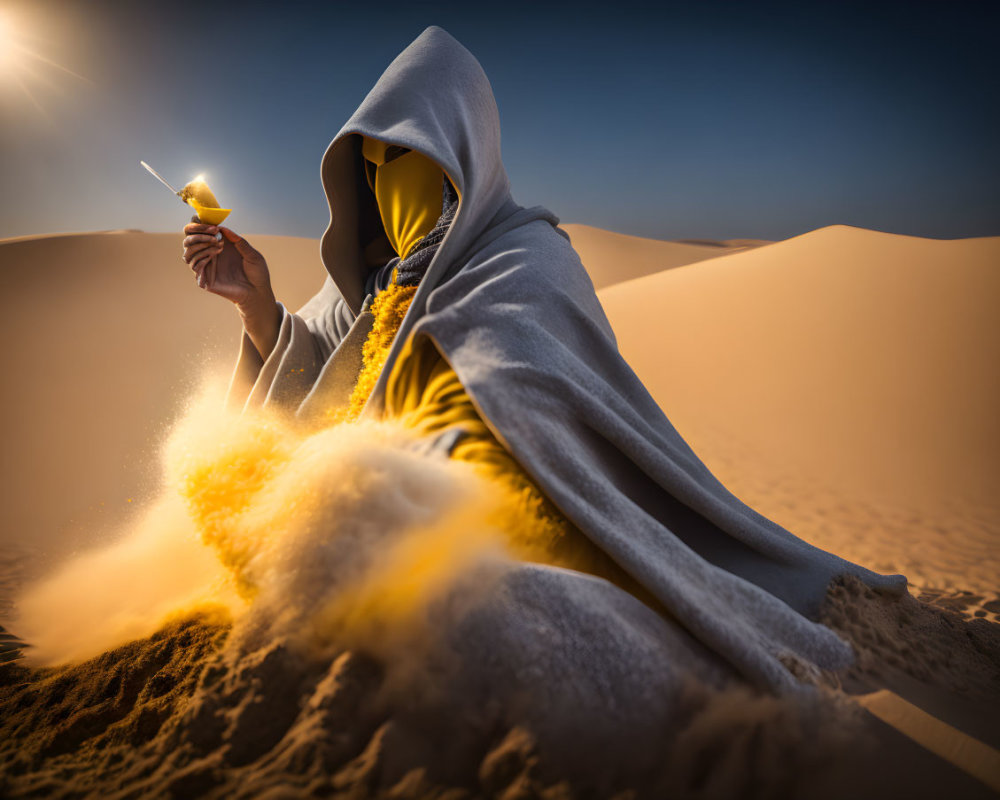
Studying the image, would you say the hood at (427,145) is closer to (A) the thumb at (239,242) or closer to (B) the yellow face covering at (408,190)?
(B) the yellow face covering at (408,190)

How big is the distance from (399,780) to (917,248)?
37.4 ft

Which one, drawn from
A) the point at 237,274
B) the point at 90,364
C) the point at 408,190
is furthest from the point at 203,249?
the point at 90,364

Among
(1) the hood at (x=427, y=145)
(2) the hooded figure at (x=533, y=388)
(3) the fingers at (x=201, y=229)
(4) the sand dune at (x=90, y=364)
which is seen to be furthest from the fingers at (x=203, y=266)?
(4) the sand dune at (x=90, y=364)

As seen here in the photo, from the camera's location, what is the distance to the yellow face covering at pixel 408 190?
2.55 metres

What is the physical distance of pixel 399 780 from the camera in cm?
120

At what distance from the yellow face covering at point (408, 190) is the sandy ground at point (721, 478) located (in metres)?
1.94

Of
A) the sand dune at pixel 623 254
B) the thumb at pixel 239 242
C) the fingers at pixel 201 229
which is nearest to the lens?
the fingers at pixel 201 229

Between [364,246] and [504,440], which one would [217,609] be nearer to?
[504,440]

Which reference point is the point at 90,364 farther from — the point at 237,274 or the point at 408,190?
the point at 408,190

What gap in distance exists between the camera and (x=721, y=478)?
5.29 meters

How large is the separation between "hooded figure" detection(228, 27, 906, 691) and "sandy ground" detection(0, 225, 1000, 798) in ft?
0.74

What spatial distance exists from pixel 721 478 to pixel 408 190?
4228mm

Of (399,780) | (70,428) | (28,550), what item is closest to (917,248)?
(399,780)

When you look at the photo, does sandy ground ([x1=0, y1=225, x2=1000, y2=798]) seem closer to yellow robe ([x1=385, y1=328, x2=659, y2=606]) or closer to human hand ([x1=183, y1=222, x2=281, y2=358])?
yellow robe ([x1=385, y1=328, x2=659, y2=606])
